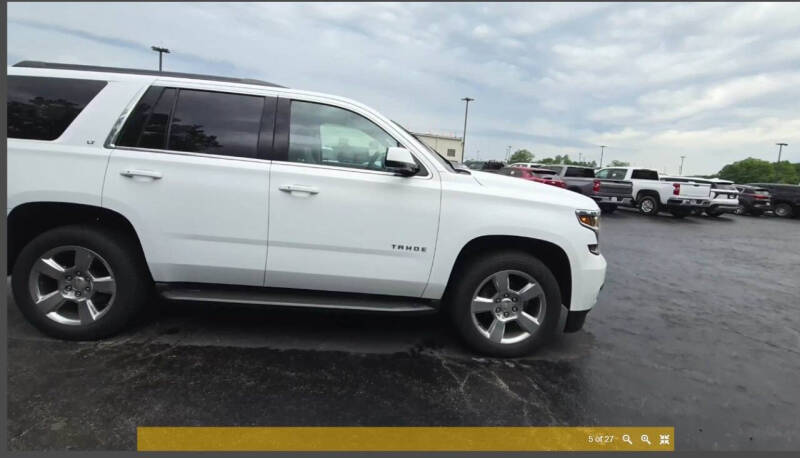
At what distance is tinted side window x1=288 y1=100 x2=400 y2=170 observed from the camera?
10.9 ft

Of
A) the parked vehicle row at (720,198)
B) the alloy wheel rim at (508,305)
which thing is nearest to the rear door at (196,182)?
the alloy wheel rim at (508,305)

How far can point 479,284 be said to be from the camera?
3.35 metres

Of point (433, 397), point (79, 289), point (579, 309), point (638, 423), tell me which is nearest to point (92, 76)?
point (79, 289)

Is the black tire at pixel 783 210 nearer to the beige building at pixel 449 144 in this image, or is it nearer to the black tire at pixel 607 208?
the black tire at pixel 607 208

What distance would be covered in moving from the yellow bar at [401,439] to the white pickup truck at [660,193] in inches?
692

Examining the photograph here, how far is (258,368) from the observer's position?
10.2ft

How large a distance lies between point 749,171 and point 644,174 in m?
90.6

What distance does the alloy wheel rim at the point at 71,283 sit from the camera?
325 centimetres

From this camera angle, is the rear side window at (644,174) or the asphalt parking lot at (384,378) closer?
the asphalt parking lot at (384,378)

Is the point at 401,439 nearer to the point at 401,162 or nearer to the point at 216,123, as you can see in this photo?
the point at 401,162

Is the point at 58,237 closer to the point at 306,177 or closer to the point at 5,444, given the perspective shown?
the point at 5,444

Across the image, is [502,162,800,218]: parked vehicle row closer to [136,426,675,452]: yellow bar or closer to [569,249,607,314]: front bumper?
[569,249,607,314]: front bumper

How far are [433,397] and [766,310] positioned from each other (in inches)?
193

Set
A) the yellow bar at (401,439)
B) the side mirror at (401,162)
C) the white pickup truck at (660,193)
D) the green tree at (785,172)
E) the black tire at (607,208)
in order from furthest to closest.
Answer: the green tree at (785,172), the black tire at (607,208), the white pickup truck at (660,193), the side mirror at (401,162), the yellow bar at (401,439)
